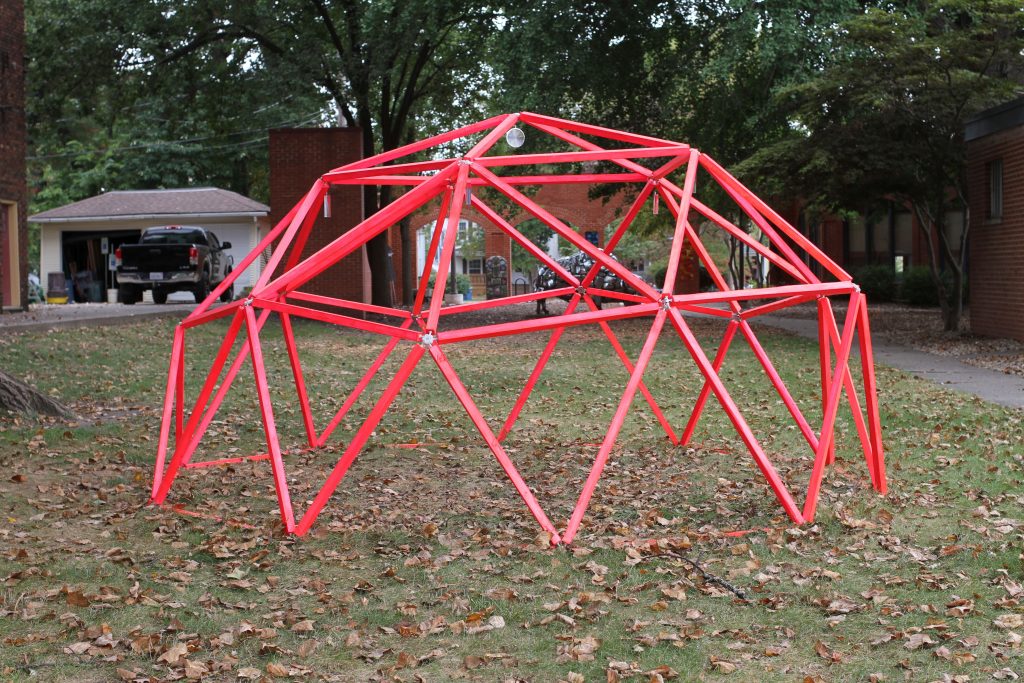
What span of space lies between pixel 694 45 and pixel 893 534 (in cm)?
1975

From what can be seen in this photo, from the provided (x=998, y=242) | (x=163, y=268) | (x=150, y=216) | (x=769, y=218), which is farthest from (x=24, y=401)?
(x=150, y=216)

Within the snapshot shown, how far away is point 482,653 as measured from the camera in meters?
5.00

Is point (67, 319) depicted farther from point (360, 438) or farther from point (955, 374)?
point (360, 438)

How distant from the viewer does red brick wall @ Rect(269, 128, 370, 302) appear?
28.0 meters

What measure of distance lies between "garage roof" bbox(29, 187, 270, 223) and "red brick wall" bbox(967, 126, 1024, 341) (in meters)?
26.2

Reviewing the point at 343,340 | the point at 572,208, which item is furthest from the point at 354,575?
the point at 572,208

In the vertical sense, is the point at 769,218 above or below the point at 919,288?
above

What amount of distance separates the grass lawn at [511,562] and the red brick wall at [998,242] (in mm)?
9251

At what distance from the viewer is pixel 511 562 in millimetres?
6430

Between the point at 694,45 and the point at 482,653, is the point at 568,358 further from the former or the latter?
the point at 482,653

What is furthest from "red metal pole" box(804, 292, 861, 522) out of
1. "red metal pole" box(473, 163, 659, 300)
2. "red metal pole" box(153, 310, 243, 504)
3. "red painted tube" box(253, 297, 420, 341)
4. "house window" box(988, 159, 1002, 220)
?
"house window" box(988, 159, 1002, 220)

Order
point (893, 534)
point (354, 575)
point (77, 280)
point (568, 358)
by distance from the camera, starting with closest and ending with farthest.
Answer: point (354, 575) → point (893, 534) → point (568, 358) → point (77, 280)

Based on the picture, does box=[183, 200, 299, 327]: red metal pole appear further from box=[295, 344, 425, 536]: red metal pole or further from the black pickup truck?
the black pickup truck

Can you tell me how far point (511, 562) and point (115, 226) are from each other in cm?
3905
